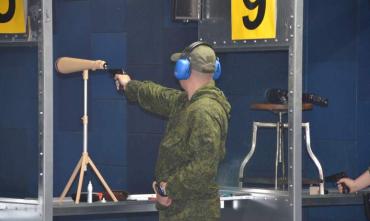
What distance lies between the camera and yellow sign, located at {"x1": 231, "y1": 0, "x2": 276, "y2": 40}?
5410 mm

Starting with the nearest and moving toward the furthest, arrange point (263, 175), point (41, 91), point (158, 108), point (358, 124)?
point (41, 91)
point (158, 108)
point (263, 175)
point (358, 124)

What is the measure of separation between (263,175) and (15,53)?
229 cm

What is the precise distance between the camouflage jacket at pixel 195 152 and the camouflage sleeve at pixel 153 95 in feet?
0.51

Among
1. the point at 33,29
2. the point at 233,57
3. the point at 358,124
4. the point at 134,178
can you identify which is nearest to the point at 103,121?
the point at 134,178

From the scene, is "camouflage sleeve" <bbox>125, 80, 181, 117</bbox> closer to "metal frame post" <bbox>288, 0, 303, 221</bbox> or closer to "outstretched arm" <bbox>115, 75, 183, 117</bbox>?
"outstretched arm" <bbox>115, 75, 183, 117</bbox>

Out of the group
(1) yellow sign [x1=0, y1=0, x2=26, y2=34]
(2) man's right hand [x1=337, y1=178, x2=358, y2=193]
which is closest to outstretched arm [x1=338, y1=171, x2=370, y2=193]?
(2) man's right hand [x1=337, y1=178, x2=358, y2=193]

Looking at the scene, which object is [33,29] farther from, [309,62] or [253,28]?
[309,62]

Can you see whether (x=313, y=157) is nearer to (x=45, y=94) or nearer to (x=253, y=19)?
(x=253, y=19)

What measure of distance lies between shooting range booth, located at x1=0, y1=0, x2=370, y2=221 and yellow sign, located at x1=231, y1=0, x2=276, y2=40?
0.26 metres

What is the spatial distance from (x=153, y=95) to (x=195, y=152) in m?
0.76

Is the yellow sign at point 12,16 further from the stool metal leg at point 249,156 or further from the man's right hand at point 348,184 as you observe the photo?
the man's right hand at point 348,184

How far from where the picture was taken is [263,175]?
6.22 metres

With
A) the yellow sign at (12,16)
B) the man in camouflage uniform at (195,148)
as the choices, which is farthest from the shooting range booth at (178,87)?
the yellow sign at (12,16)

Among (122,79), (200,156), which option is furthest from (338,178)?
(200,156)
